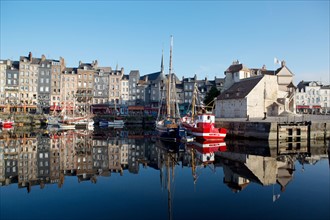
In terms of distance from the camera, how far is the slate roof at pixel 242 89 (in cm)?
4490

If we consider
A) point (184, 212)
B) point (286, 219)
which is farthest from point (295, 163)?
point (184, 212)

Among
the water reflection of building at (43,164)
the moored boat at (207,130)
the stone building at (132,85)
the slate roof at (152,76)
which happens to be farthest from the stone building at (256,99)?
the stone building at (132,85)

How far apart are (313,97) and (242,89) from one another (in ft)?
154

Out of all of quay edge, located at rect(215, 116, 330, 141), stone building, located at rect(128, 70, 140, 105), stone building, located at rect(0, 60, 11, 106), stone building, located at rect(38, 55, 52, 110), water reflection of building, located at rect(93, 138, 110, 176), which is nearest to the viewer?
water reflection of building, located at rect(93, 138, 110, 176)

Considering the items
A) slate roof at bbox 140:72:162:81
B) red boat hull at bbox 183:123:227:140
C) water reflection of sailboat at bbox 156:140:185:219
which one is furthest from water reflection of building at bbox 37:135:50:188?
slate roof at bbox 140:72:162:81

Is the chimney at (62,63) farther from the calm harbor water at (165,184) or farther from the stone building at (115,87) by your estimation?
the calm harbor water at (165,184)

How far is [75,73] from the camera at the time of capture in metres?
83.1

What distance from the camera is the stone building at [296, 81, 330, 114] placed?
270 ft

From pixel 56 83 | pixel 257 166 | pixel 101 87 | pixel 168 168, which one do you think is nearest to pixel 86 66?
pixel 101 87

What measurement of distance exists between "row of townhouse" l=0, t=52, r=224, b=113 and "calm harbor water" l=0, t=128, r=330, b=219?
48.1 meters

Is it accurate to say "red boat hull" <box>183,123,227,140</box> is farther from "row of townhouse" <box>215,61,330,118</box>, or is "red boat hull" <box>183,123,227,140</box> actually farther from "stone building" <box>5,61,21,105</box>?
"stone building" <box>5,61,21,105</box>

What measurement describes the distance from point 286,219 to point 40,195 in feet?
37.5

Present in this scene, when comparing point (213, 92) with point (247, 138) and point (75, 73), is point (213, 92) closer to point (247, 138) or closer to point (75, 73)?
point (247, 138)

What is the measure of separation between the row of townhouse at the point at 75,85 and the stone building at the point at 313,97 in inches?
934
